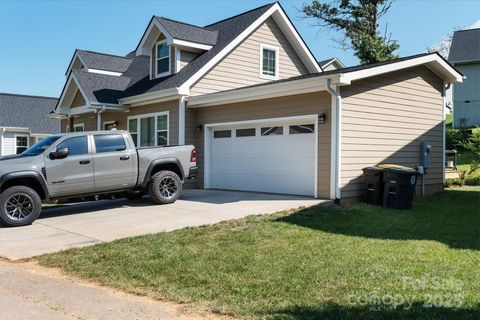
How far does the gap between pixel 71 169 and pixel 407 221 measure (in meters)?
7.58

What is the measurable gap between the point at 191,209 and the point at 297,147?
3661 mm

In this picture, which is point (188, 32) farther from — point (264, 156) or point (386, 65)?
point (386, 65)

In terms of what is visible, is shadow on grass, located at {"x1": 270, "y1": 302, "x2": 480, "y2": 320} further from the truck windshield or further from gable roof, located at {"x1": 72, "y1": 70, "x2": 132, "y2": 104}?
gable roof, located at {"x1": 72, "y1": 70, "x2": 132, "y2": 104}

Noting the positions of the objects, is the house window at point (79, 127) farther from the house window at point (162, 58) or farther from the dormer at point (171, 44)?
the house window at point (162, 58)

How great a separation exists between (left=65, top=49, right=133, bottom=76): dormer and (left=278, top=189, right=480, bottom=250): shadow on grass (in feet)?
51.2

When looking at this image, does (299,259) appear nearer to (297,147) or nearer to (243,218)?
(243,218)

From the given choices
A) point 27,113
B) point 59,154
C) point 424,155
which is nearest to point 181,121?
point 59,154

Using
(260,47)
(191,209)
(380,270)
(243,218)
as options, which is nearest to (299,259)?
(380,270)

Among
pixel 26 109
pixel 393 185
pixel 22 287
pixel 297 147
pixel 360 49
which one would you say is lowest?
pixel 22 287

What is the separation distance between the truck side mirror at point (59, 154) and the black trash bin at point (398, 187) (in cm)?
771

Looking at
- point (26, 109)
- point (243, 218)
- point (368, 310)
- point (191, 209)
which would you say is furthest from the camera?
point (26, 109)

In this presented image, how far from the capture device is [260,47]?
61.1 ft

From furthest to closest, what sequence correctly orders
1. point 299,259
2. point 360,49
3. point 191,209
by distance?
1. point 360,49
2. point 191,209
3. point 299,259

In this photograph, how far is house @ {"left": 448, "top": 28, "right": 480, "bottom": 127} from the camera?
1284 inches
